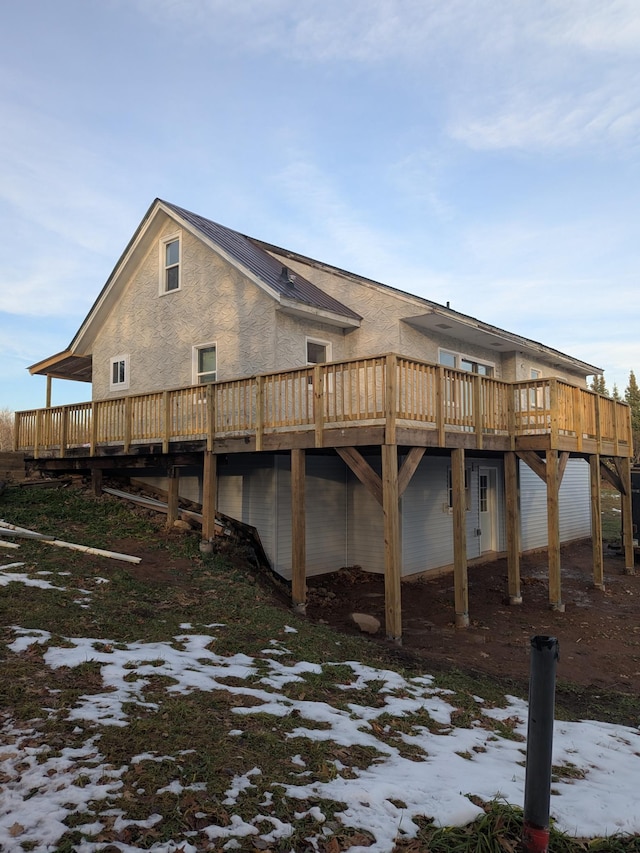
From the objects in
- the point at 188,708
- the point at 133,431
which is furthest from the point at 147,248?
the point at 188,708

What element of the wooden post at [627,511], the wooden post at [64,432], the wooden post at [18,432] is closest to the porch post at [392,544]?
the wooden post at [64,432]

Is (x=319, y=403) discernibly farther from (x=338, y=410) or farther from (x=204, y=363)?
(x=204, y=363)

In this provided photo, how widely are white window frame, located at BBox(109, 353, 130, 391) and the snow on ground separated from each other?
12849 millimetres

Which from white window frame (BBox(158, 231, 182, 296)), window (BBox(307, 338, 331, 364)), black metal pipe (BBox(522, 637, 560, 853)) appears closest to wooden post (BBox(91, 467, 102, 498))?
white window frame (BBox(158, 231, 182, 296))

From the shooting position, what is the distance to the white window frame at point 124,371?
704 inches

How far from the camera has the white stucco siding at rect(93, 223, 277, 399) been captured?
554 inches

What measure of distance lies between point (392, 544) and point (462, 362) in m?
9.80

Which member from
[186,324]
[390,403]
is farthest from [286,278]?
[390,403]

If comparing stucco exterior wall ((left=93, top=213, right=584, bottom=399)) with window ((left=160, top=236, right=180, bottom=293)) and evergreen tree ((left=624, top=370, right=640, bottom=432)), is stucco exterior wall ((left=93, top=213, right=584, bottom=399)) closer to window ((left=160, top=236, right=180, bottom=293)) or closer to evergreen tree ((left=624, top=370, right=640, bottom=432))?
window ((left=160, top=236, right=180, bottom=293))

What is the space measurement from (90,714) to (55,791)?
1066 millimetres

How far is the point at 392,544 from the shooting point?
891 centimetres

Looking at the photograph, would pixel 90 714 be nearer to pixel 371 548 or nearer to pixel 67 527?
pixel 67 527

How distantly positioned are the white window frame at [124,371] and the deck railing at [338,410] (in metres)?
2.43

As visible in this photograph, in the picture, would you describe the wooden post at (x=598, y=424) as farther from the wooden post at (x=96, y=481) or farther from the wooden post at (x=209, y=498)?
the wooden post at (x=96, y=481)
